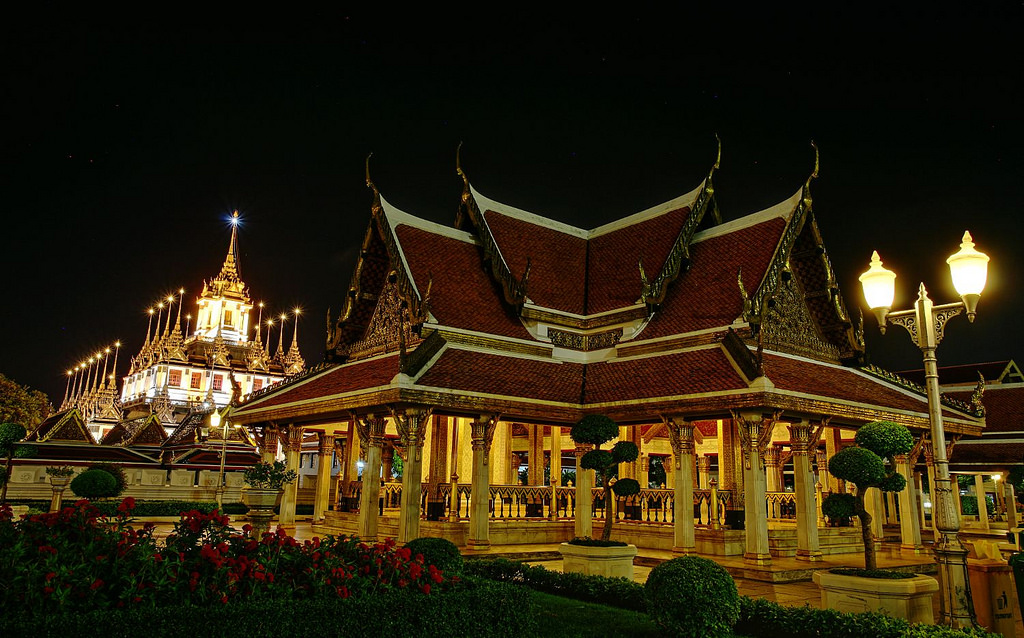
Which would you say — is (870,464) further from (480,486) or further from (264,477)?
(264,477)

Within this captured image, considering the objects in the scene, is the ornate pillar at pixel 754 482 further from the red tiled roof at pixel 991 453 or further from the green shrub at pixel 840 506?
the red tiled roof at pixel 991 453

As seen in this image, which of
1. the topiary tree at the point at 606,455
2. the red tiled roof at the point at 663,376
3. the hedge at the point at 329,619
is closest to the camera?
the hedge at the point at 329,619

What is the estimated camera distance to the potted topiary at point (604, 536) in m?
10.6

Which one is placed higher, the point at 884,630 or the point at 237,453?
the point at 237,453

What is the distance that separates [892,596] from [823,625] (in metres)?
0.91

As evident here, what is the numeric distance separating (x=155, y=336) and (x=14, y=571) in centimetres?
7352

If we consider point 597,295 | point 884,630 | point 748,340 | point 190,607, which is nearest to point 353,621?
point 190,607

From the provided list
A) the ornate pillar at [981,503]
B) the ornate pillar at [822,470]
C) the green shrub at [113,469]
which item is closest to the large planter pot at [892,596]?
the ornate pillar at [822,470]

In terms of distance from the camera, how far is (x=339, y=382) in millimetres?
15648

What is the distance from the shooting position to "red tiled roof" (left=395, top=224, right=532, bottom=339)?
15898 millimetres

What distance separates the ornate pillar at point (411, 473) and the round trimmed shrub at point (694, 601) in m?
6.69

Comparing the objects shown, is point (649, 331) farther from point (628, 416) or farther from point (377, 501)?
point (377, 501)

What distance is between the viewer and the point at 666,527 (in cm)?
1509

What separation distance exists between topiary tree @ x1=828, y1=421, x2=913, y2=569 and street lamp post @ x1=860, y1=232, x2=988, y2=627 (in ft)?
1.64
